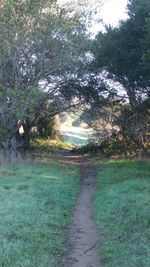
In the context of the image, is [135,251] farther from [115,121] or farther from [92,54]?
[115,121]

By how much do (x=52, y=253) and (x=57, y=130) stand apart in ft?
105

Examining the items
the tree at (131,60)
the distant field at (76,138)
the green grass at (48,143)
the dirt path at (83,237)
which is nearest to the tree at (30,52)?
the tree at (131,60)

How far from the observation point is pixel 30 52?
69.4 feet

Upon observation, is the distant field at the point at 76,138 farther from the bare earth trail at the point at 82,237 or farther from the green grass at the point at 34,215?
the bare earth trail at the point at 82,237

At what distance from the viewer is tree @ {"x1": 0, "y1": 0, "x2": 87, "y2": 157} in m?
20.0

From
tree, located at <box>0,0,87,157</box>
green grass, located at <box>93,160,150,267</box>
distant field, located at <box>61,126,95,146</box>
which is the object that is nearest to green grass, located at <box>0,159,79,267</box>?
green grass, located at <box>93,160,150,267</box>

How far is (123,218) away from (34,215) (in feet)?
6.97

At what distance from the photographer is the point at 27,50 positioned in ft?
69.2

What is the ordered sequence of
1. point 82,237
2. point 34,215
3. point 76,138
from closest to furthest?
point 82,237, point 34,215, point 76,138

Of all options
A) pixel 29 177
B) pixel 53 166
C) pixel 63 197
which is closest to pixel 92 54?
pixel 53 166

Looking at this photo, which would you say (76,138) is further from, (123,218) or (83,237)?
(83,237)

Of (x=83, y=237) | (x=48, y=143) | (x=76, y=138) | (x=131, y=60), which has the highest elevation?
(x=131, y=60)

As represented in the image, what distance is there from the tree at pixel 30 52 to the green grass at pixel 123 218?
5.56 meters

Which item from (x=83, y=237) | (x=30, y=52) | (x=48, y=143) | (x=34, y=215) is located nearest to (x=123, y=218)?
(x=83, y=237)
